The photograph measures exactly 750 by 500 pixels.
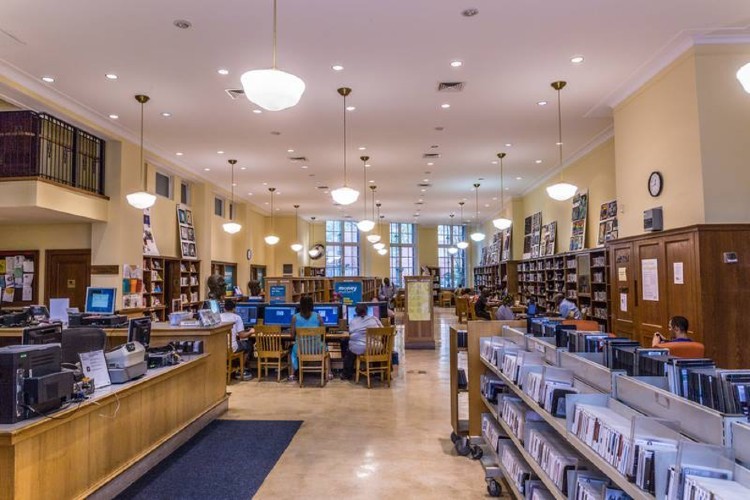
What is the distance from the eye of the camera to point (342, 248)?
957 inches

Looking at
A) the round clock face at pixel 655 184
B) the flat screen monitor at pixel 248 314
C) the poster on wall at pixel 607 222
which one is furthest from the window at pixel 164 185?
the round clock face at pixel 655 184

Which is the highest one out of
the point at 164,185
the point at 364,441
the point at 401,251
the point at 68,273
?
the point at 164,185

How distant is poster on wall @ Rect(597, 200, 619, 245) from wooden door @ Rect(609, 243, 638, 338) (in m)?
1.74

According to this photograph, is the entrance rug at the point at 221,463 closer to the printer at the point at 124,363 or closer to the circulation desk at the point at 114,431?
the circulation desk at the point at 114,431

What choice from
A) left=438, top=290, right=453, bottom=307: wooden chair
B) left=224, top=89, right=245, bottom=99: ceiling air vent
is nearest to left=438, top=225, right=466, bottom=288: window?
left=438, top=290, right=453, bottom=307: wooden chair

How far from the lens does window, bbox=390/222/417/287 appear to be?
1003 inches

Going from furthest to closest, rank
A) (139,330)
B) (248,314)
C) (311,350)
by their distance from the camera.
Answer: (248,314) < (311,350) < (139,330)

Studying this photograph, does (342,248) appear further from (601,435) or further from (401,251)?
(601,435)

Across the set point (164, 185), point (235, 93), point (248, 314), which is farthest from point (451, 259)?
point (235, 93)

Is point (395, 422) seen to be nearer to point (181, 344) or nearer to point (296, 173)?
point (181, 344)

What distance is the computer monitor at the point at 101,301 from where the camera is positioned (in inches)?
255

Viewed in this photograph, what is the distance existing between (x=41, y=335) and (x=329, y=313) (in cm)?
490

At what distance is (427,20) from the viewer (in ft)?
16.2

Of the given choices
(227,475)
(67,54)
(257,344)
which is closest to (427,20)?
(67,54)
